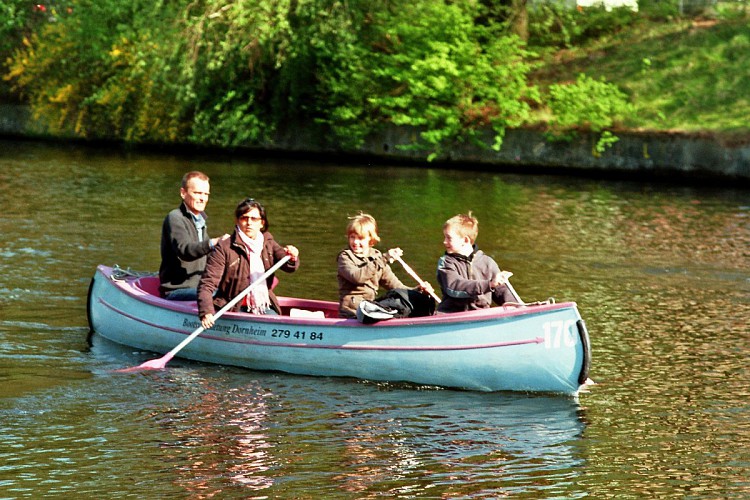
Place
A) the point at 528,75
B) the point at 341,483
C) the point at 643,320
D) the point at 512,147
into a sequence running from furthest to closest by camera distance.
→ 1. the point at 528,75
2. the point at 512,147
3. the point at 643,320
4. the point at 341,483

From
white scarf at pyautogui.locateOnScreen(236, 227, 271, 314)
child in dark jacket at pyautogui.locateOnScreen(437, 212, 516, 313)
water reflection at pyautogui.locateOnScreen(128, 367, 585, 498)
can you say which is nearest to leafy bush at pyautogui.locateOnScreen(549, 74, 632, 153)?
white scarf at pyautogui.locateOnScreen(236, 227, 271, 314)

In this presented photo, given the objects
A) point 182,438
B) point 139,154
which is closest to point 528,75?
point 139,154

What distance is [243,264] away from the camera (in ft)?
38.7

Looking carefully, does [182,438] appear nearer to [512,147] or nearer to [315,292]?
[315,292]

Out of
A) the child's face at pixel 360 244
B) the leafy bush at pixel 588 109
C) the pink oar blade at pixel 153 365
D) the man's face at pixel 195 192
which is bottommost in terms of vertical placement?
the pink oar blade at pixel 153 365

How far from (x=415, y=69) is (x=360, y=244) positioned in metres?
22.0

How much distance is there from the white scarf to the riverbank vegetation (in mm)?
19632

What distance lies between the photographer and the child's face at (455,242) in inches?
420

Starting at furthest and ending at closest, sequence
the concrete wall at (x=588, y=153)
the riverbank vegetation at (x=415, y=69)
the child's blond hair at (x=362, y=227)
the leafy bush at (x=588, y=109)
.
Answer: the riverbank vegetation at (x=415, y=69) → the leafy bush at (x=588, y=109) → the concrete wall at (x=588, y=153) → the child's blond hair at (x=362, y=227)

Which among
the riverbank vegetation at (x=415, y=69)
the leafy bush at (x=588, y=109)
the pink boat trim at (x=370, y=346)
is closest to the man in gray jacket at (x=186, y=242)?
the pink boat trim at (x=370, y=346)

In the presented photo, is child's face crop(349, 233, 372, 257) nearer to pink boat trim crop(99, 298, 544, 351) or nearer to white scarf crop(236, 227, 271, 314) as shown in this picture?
pink boat trim crop(99, 298, 544, 351)

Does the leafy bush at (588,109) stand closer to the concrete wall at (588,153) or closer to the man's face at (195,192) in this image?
the concrete wall at (588,153)

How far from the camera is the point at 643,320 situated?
46.7ft

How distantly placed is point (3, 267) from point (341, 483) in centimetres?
962
